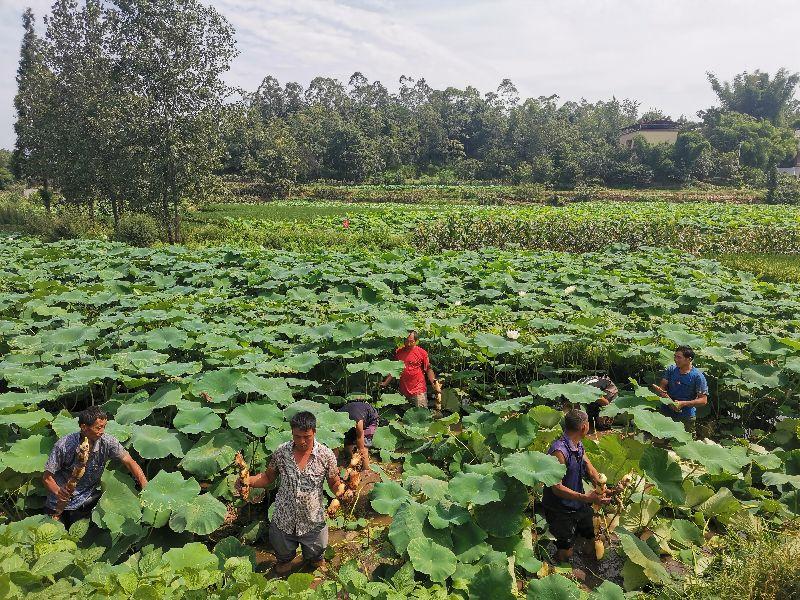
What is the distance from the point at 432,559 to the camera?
3.20 metres

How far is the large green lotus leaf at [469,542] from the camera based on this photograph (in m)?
3.40

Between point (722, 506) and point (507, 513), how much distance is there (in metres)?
1.74

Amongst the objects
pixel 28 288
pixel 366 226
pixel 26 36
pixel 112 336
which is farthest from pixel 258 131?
pixel 112 336

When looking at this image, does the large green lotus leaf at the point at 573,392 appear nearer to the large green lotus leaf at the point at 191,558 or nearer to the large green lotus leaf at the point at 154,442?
the large green lotus leaf at the point at 191,558

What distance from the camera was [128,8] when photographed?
1764 centimetres

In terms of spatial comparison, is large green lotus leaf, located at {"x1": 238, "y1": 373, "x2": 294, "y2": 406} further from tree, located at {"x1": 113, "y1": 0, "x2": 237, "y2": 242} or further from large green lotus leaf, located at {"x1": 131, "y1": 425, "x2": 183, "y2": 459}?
tree, located at {"x1": 113, "y1": 0, "x2": 237, "y2": 242}

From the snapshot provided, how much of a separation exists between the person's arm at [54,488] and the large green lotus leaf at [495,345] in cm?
431

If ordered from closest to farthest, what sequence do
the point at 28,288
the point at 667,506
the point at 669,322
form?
the point at 667,506
the point at 669,322
the point at 28,288

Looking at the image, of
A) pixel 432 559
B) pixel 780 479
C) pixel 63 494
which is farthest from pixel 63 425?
pixel 780 479

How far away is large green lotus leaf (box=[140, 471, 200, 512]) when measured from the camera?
3.50m

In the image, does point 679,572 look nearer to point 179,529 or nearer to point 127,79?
point 179,529

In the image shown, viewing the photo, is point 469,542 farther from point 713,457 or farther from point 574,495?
point 713,457

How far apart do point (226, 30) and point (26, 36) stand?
1008 inches

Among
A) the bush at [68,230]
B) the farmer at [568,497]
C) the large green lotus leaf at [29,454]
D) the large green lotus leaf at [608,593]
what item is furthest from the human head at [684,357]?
the bush at [68,230]
